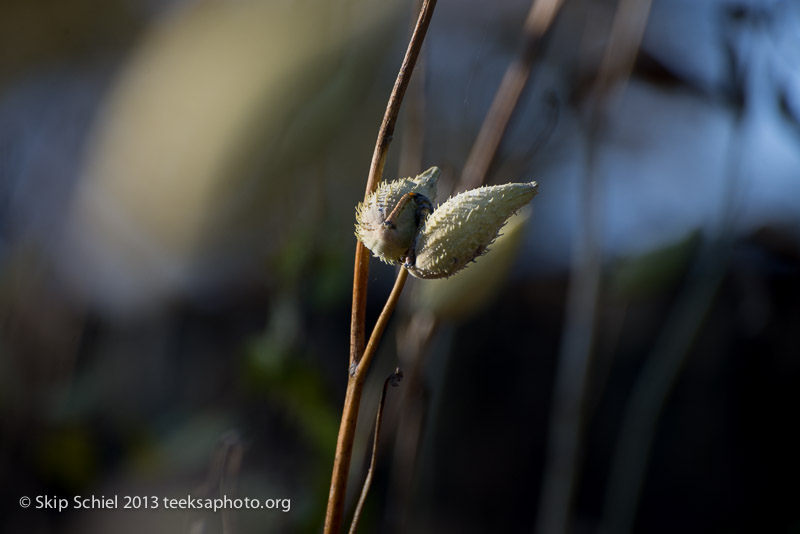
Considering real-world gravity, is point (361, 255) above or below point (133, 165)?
below

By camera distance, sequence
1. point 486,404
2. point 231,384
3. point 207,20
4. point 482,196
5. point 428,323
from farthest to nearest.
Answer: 1. point 486,404
2. point 231,384
3. point 207,20
4. point 428,323
5. point 482,196

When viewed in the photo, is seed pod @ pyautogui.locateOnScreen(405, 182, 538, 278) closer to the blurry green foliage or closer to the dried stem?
the dried stem

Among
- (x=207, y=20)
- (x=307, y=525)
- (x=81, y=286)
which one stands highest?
(x=207, y=20)

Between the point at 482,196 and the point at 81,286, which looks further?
the point at 81,286

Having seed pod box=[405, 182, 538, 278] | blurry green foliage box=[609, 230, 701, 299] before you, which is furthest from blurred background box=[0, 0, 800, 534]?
seed pod box=[405, 182, 538, 278]

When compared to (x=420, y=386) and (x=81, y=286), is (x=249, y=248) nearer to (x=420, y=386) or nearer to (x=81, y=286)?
(x=81, y=286)

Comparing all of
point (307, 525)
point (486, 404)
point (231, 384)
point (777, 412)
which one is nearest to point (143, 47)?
point (231, 384)
